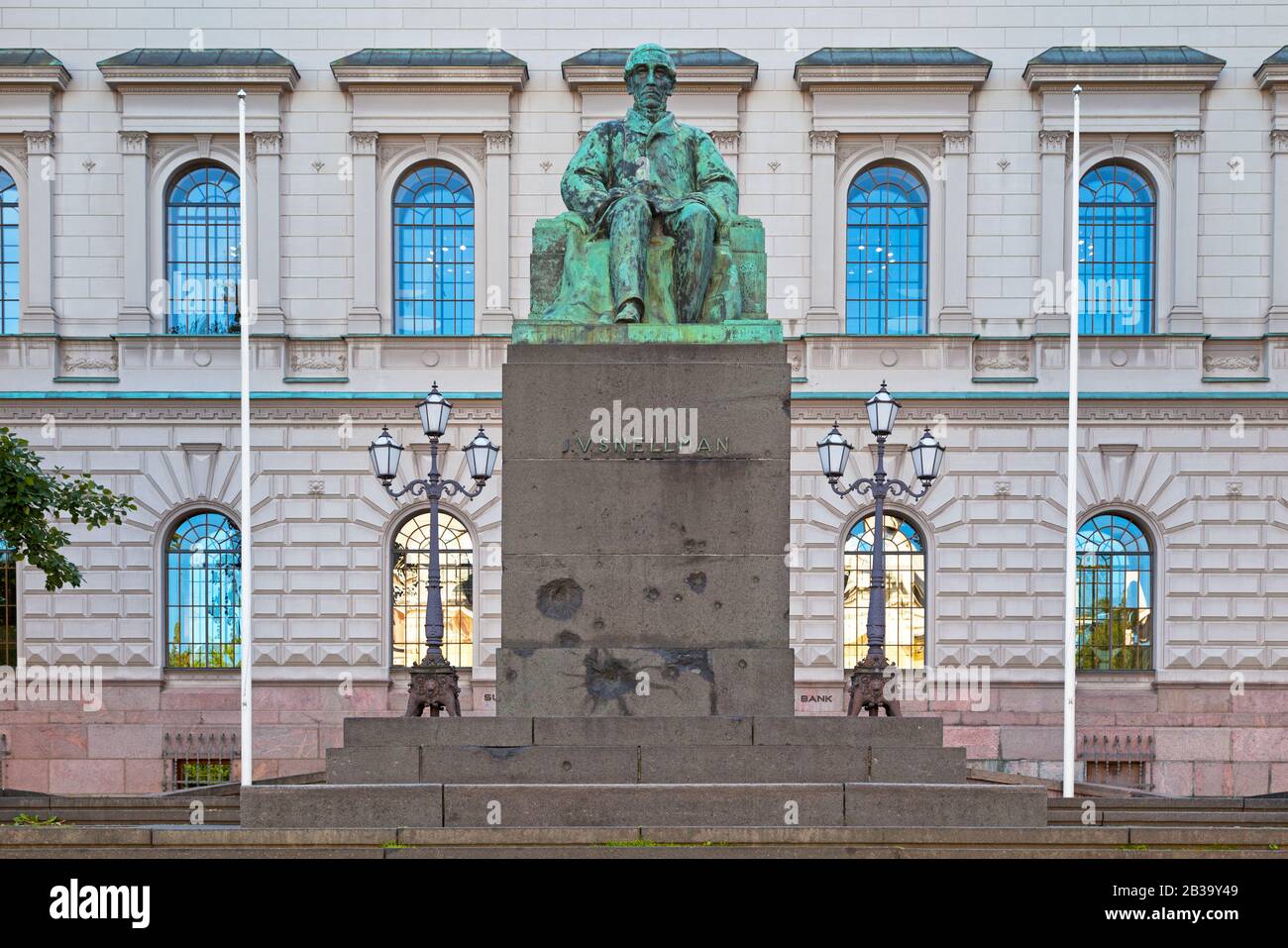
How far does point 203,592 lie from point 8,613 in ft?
12.7

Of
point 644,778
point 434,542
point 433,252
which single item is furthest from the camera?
point 433,252

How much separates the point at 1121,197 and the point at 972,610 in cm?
891

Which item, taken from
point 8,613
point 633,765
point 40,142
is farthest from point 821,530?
point 633,765

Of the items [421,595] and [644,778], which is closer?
[644,778]

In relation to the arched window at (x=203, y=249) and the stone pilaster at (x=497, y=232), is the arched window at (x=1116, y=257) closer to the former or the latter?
the stone pilaster at (x=497, y=232)

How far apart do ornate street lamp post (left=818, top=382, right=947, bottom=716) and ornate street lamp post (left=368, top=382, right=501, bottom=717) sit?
5014mm

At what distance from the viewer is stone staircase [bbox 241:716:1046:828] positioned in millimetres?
12234

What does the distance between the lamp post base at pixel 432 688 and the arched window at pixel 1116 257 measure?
16.2 metres

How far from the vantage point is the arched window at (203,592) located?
32656mm

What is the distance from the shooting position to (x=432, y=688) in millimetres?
22891

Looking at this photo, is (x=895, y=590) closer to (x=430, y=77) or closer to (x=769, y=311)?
(x=769, y=311)

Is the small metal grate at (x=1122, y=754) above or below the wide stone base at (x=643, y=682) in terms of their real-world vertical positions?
below

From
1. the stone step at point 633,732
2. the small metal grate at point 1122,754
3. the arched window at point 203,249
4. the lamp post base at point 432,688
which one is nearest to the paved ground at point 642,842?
the stone step at point 633,732

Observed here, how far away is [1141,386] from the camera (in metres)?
32.4
